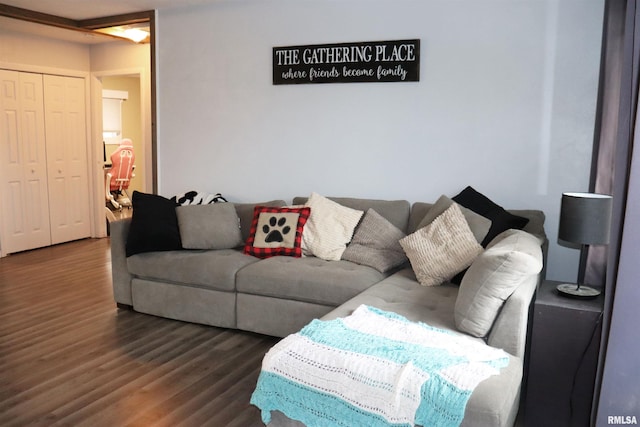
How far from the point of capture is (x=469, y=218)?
3.49 meters

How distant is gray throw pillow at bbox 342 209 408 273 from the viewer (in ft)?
12.1

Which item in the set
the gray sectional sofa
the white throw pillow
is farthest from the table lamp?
the white throw pillow

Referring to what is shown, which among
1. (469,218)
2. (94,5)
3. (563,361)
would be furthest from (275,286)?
(94,5)

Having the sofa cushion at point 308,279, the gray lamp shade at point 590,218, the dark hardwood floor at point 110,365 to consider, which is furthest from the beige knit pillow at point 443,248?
the dark hardwood floor at point 110,365

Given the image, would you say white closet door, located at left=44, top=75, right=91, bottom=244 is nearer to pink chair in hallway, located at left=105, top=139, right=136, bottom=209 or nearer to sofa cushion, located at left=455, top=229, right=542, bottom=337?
pink chair in hallway, located at left=105, top=139, right=136, bottom=209

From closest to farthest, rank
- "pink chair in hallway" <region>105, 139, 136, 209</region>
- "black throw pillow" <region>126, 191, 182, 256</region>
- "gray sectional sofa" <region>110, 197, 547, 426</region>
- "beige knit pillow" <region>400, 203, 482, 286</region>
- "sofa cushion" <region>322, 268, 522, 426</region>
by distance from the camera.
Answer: "sofa cushion" <region>322, 268, 522, 426</region> < "gray sectional sofa" <region>110, 197, 547, 426</region> < "beige knit pillow" <region>400, 203, 482, 286</region> < "black throw pillow" <region>126, 191, 182, 256</region> < "pink chair in hallway" <region>105, 139, 136, 209</region>

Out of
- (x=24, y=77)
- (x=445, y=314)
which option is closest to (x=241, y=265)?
(x=445, y=314)

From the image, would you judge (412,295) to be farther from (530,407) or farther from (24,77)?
(24,77)

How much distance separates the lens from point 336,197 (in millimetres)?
4375

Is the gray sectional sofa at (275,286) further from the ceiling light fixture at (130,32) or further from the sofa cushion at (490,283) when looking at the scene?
the ceiling light fixture at (130,32)

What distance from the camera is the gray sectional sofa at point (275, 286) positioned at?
3031 millimetres

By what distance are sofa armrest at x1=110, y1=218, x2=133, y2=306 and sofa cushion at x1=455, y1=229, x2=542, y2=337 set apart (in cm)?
250

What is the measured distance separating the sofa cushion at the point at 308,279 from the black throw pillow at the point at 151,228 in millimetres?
707

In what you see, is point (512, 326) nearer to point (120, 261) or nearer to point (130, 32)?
point (120, 261)
